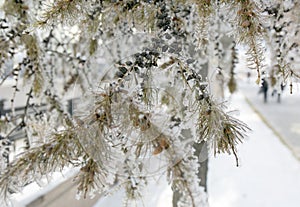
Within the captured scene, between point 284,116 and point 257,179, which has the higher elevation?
point 257,179

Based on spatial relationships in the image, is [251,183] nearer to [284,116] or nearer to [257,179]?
[257,179]

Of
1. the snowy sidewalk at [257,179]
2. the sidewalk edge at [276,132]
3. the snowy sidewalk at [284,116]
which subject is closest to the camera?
the snowy sidewalk at [257,179]

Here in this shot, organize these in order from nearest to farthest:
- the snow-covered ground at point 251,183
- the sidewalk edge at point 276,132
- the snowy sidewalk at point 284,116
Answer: the snow-covered ground at point 251,183, the sidewalk edge at point 276,132, the snowy sidewalk at point 284,116

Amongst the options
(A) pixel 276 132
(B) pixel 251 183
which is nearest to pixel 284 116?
(A) pixel 276 132

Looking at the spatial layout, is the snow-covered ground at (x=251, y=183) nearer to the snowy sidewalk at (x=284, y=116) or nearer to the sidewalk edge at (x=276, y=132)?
the sidewalk edge at (x=276, y=132)

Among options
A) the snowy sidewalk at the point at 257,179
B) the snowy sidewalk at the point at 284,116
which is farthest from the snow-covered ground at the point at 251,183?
the snowy sidewalk at the point at 284,116

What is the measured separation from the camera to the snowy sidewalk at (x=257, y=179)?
3.38 meters

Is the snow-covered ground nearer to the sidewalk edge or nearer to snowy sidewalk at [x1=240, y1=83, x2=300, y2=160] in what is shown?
the sidewalk edge

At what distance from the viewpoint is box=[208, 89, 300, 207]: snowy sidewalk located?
133 inches

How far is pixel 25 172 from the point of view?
103 cm

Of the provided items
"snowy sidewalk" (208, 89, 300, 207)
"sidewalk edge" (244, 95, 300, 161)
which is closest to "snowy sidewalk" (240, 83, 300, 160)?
"sidewalk edge" (244, 95, 300, 161)

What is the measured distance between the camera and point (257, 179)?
4094 mm

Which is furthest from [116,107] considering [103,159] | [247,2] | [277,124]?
[277,124]

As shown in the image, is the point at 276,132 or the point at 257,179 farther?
the point at 276,132
